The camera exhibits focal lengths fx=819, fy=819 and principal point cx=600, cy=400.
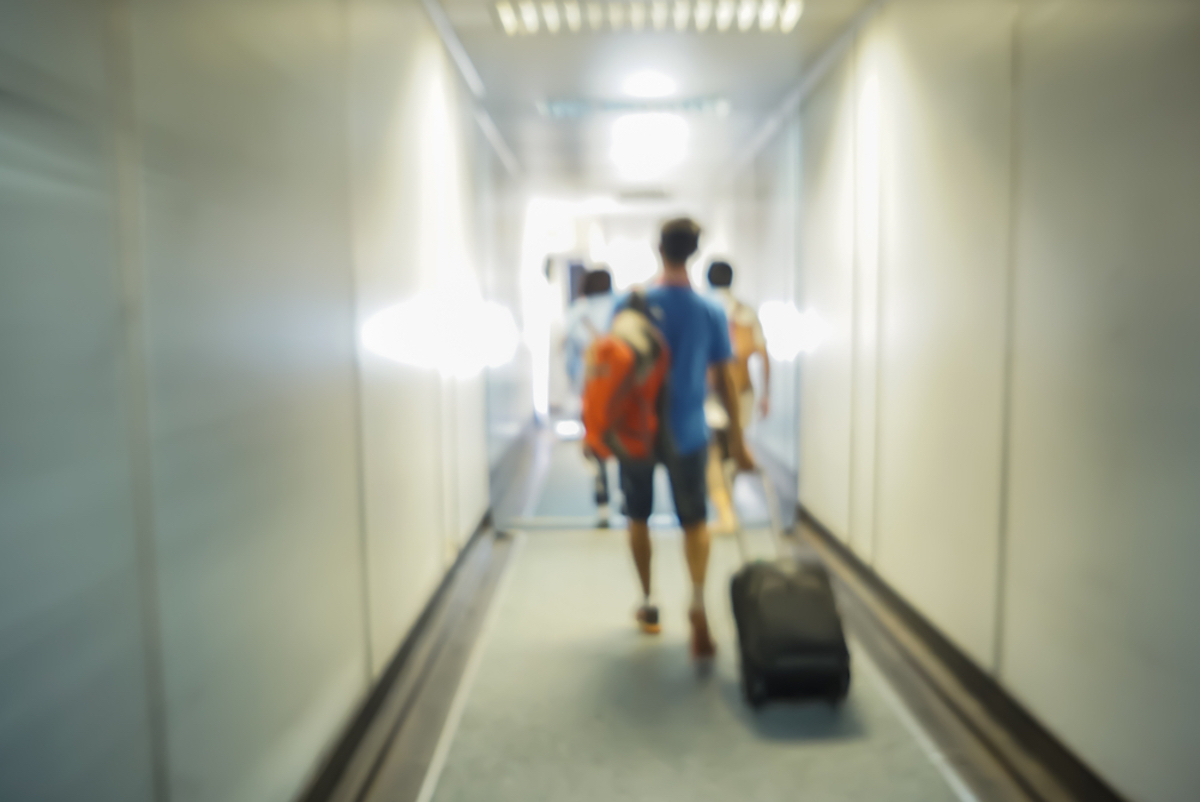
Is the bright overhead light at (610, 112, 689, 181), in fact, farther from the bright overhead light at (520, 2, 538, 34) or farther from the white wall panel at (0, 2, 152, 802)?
the white wall panel at (0, 2, 152, 802)

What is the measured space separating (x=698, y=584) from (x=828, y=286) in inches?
91.4

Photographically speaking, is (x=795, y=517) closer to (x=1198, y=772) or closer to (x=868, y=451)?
(x=868, y=451)

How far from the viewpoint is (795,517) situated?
554 cm

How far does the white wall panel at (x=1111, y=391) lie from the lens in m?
1.75

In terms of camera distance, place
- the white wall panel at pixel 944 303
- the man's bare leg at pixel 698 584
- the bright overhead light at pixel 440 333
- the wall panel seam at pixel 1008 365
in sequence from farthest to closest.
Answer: the man's bare leg at pixel 698 584
the bright overhead light at pixel 440 333
the white wall panel at pixel 944 303
the wall panel seam at pixel 1008 365

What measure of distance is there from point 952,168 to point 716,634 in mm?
2054

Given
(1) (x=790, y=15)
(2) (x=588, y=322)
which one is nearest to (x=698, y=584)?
(2) (x=588, y=322)

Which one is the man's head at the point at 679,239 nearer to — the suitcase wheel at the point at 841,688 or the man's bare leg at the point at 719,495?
the suitcase wheel at the point at 841,688

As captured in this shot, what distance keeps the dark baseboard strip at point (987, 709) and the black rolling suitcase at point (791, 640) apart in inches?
17.4

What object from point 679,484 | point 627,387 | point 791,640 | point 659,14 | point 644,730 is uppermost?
point 659,14

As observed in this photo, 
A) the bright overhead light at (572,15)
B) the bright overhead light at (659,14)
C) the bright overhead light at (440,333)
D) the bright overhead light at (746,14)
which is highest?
the bright overhead light at (746,14)

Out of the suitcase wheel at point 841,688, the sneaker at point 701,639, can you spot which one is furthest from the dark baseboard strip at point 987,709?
the sneaker at point 701,639

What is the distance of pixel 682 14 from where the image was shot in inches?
151

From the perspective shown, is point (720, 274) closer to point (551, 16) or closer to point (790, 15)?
point (790, 15)
